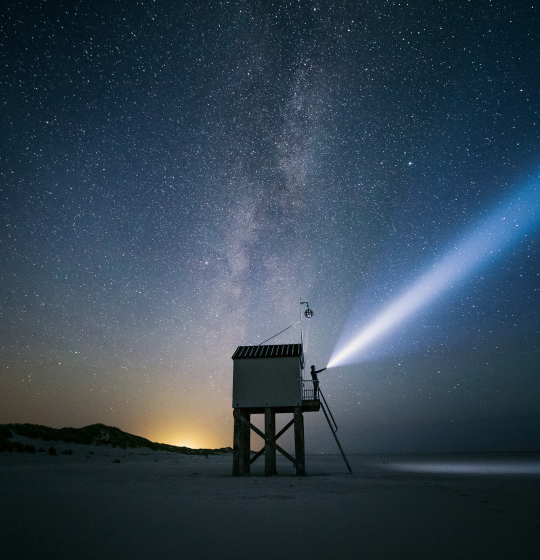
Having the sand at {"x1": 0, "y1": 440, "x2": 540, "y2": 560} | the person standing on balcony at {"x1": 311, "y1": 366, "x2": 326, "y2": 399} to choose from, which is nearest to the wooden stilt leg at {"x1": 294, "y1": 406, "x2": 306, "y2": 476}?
the person standing on balcony at {"x1": 311, "y1": 366, "x2": 326, "y2": 399}

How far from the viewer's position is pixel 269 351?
20031mm

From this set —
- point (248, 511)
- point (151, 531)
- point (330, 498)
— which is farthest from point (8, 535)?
point (330, 498)

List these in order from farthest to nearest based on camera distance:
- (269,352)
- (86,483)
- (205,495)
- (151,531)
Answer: (269,352) → (86,483) → (205,495) → (151,531)

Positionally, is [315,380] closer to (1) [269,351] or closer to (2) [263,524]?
(1) [269,351]

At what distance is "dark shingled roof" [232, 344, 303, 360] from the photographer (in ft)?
64.3

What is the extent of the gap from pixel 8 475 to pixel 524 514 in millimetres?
19911

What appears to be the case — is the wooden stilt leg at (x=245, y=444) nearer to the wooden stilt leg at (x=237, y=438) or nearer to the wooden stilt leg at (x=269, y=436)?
the wooden stilt leg at (x=237, y=438)

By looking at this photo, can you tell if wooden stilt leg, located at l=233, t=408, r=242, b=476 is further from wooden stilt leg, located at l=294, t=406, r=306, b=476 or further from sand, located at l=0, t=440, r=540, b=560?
sand, located at l=0, t=440, r=540, b=560

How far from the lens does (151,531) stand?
24.4ft

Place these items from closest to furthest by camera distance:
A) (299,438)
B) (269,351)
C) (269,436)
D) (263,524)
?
(263,524)
(299,438)
(269,436)
(269,351)

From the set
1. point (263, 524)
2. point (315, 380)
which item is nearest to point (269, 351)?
point (315, 380)

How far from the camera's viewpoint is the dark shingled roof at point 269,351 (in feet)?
64.3

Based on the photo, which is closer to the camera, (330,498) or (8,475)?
(330,498)

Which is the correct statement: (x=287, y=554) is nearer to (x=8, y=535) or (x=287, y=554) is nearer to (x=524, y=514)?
(x=8, y=535)
